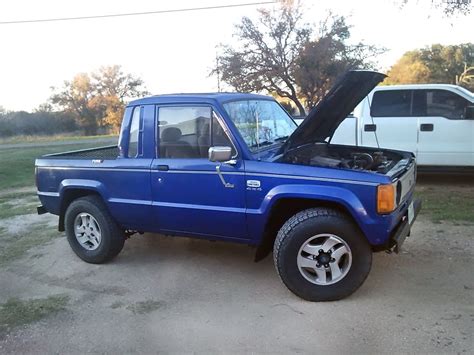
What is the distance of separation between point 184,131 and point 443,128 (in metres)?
5.67

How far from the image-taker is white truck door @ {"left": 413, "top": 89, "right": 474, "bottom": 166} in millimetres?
8297

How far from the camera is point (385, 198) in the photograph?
12.2 feet

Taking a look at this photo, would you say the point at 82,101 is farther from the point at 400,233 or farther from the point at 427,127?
the point at 400,233

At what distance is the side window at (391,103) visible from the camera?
8.61 metres

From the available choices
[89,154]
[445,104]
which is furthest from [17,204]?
[445,104]

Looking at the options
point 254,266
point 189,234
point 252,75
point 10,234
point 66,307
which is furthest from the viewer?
point 252,75

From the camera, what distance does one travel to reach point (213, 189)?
4.33 m

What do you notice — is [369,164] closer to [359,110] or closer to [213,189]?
[213,189]

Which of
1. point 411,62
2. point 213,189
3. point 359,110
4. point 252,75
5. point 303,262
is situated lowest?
point 303,262

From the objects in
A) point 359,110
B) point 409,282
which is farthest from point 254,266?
point 359,110

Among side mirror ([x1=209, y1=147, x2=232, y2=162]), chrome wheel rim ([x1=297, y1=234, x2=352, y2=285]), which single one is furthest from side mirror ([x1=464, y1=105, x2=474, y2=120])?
side mirror ([x1=209, y1=147, x2=232, y2=162])

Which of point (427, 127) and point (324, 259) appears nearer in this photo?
point (324, 259)

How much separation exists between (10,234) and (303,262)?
4.67 metres

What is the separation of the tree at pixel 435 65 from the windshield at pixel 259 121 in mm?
43680
